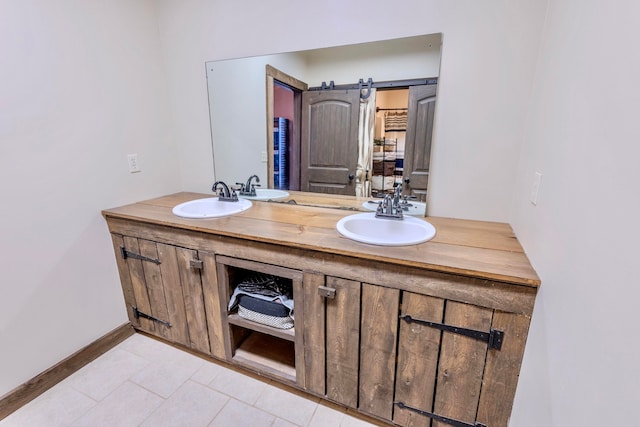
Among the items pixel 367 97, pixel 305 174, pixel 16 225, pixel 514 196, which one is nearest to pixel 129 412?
pixel 16 225

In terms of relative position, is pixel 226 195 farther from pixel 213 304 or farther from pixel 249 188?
pixel 213 304

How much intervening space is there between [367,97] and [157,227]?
1.35 meters

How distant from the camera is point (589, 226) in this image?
0.70 metres

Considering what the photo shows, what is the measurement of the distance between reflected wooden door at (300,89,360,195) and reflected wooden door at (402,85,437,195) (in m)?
0.29

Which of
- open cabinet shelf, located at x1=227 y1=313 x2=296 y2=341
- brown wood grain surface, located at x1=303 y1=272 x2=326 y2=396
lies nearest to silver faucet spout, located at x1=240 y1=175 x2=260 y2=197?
open cabinet shelf, located at x1=227 y1=313 x2=296 y2=341

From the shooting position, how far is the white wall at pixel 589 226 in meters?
0.56

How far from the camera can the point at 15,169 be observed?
1371 mm

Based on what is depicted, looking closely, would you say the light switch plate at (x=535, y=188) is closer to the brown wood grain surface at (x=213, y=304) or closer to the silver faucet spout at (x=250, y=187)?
the brown wood grain surface at (x=213, y=304)

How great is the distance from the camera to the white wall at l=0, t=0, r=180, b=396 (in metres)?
1.37

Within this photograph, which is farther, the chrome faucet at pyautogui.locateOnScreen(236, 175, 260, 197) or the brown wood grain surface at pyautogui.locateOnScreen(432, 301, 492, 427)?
the chrome faucet at pyautogui.locateOnScreen(236, 175, 260, 197)

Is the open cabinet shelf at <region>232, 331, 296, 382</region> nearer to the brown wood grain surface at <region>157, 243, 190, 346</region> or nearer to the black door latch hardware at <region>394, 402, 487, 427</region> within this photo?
the brown wood grain surface at <region>157, 243, 190, 346</region>

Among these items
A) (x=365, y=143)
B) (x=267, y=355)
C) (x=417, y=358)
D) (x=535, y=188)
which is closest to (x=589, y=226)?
(x=535, y=188)

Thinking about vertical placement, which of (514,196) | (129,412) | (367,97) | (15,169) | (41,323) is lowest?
(129,412)

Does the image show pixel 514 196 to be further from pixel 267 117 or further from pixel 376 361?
pixel 267 117
